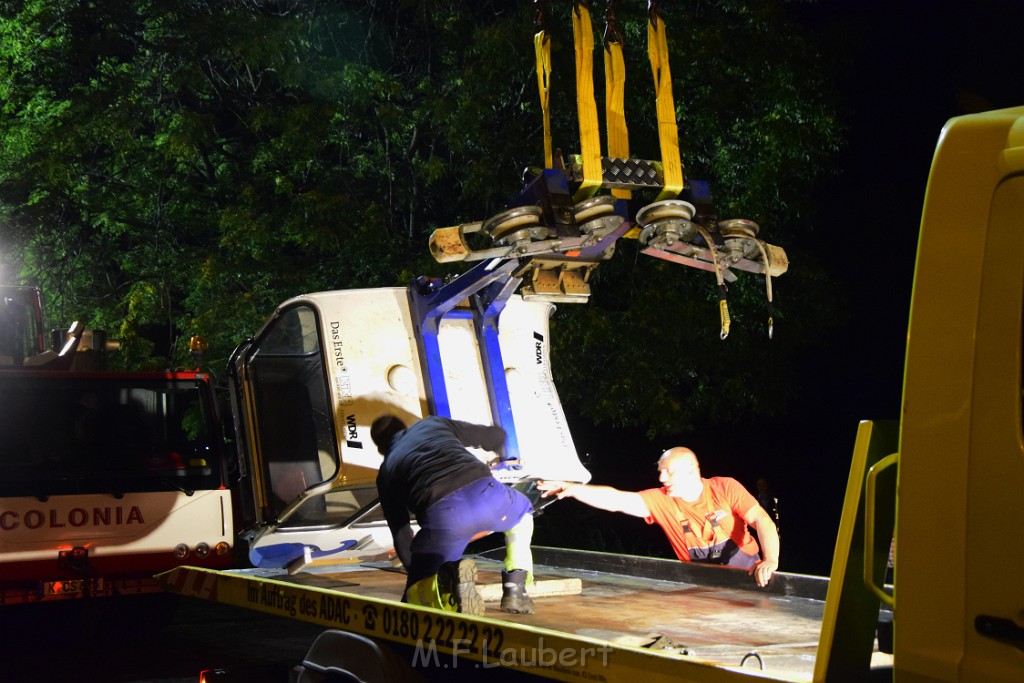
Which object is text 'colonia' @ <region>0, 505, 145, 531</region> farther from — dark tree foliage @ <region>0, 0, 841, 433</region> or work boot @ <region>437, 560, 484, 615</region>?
dark tree foliage @ <region>0, 0, 841, 433</region>

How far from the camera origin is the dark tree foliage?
1260 cm

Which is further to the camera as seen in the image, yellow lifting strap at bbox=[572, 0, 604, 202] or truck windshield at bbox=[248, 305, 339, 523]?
truck windshield at bbox=[248, 305, 339, 523]

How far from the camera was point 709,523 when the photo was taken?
18.3ft

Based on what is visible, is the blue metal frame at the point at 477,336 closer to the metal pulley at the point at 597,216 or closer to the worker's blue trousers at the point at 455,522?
the worker's blue trousers at the point at 455,522

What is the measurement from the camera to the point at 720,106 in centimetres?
1242

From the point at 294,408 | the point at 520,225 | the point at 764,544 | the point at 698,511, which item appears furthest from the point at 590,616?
the point at 294,408

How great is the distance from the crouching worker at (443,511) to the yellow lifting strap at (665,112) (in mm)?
1434

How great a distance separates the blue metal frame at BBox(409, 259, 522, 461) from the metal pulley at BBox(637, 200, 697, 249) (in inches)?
79.9

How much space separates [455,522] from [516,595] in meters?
0.41

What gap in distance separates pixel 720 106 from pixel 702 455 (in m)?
6.42

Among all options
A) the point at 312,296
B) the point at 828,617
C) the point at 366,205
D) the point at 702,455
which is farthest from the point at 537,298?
the point at 702,455

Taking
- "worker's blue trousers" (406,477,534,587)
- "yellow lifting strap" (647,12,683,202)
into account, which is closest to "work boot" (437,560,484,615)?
"worker's blue trousers" (406,477,534,587)

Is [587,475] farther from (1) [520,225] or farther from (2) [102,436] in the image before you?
(2) [102,436]

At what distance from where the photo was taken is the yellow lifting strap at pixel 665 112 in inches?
173
